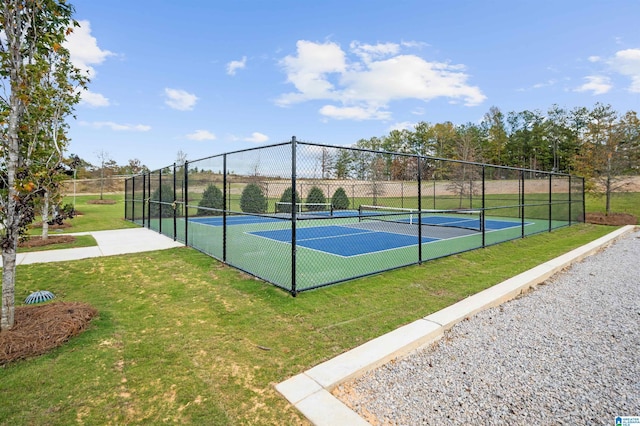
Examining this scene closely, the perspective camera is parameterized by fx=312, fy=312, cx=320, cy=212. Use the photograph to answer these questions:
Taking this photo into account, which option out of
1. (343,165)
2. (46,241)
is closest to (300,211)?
(343,165)

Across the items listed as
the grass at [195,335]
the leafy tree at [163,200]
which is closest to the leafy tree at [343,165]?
the grass at [195,335]

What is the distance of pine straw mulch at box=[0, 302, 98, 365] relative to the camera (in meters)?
2.60

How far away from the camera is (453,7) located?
1042 centimetres

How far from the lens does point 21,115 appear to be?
2.82 m

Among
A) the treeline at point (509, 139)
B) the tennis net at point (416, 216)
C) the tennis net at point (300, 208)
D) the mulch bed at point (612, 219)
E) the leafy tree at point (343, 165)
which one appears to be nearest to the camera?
the tennis net at point (416, 216)

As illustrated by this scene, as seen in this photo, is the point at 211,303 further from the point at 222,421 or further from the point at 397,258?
the point at 397,258

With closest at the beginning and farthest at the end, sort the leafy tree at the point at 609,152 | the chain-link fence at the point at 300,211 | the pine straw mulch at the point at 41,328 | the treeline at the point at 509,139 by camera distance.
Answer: the pine straw mulch at the point at 41,328, the chain-link fence at the point at 300,211, the leafy tree at the point at 609,152, the treeline at the point at 509,139

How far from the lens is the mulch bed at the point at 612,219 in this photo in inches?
529

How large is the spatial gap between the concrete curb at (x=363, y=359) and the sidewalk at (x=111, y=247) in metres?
6.24

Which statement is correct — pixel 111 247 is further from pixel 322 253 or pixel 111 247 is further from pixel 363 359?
pixel 363 359

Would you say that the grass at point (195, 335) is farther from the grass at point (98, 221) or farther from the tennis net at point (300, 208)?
the grass at point (98, 221)

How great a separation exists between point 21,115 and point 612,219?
19283 mm

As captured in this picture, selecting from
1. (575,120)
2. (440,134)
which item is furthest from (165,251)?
(575,120)

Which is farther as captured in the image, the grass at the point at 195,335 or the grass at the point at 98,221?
the grass at the point at 98,221
